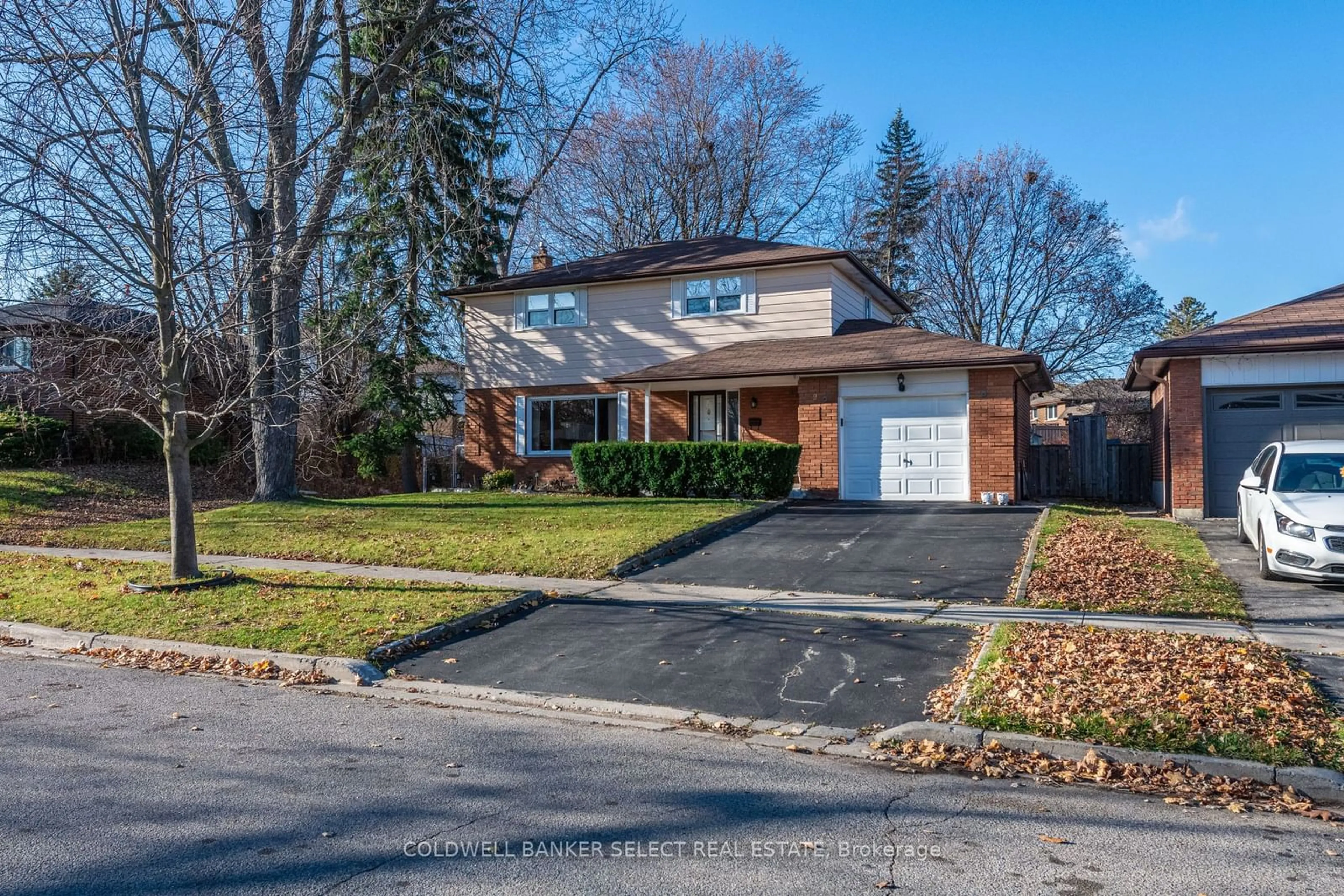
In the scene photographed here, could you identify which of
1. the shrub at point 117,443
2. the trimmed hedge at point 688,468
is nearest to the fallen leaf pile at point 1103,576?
the trimmed hedge at point 688,468

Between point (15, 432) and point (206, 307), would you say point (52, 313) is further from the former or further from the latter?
point (206, 307)

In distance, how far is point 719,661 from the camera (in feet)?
26.0

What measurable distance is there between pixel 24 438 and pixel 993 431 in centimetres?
2318

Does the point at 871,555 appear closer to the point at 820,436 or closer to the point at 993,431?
the point at 993,431

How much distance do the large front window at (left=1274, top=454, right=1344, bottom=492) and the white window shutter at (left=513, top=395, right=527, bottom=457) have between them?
17.5 m

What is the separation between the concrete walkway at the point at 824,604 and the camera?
8.34 m

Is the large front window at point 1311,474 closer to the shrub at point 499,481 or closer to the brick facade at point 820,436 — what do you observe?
the brick facade at point 820,436

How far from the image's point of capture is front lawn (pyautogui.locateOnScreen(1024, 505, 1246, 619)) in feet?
31.0

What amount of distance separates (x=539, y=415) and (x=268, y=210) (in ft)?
34.1

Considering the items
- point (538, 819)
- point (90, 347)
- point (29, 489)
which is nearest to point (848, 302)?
point (90, 347)

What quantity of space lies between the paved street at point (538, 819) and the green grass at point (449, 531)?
6.09 metres

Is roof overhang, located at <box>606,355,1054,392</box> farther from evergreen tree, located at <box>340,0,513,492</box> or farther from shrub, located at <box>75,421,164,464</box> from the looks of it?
shrub, located at <box>75,421,164,464</box>

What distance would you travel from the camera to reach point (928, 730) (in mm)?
6004

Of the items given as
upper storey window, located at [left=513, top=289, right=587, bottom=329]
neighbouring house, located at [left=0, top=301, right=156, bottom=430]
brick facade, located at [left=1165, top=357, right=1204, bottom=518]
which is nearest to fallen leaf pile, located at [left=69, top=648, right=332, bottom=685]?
neighbouring house, located at [left=0, top=301, right=156, bottom=430]
